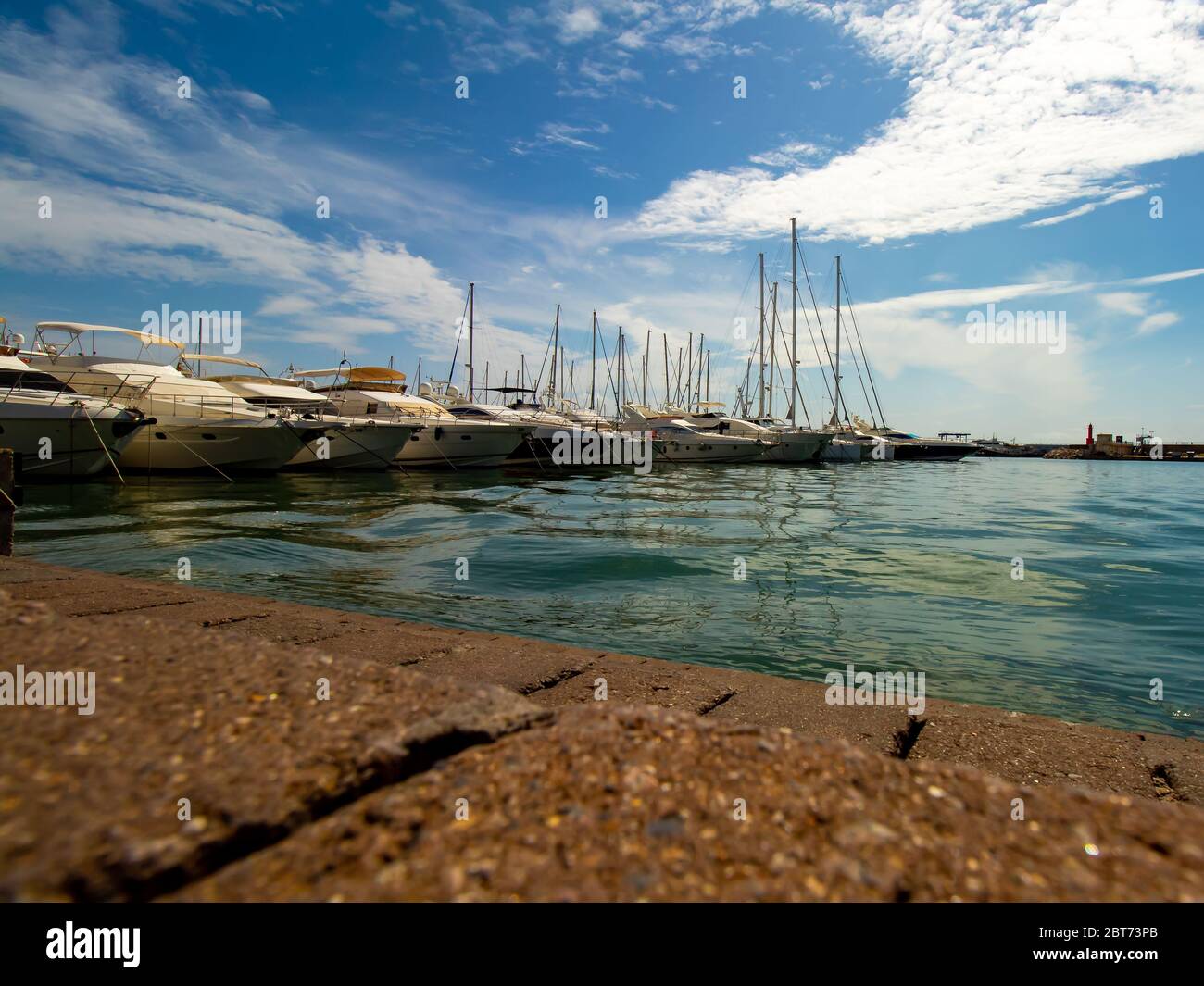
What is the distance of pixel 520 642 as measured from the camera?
4.62 metres

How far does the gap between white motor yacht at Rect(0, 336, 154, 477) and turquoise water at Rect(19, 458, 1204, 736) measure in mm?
784

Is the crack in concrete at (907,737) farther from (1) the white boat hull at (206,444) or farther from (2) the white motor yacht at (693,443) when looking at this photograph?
(2) the white motor yacht at (693,443)

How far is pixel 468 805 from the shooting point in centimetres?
131

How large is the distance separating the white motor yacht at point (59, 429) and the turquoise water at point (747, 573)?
784mm

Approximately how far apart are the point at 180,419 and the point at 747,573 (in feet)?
70.3

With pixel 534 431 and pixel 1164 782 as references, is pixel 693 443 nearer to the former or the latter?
pixel 534 431

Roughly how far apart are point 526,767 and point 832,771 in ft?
2.02

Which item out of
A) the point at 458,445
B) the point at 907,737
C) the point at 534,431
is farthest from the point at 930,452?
the point at 907,737

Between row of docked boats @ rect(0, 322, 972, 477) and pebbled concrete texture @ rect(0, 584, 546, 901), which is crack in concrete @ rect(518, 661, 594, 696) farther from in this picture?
row of docked boats @ rect(0, 322, 972, 477)

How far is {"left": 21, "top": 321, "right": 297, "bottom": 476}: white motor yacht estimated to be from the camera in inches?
928

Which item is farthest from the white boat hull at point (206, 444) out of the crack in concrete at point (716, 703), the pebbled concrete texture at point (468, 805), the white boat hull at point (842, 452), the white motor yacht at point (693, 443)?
the white boat hull at point (842, 452)

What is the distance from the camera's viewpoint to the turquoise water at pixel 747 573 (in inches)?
250

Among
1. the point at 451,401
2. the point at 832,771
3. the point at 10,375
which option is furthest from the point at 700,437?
the point at 832,771
